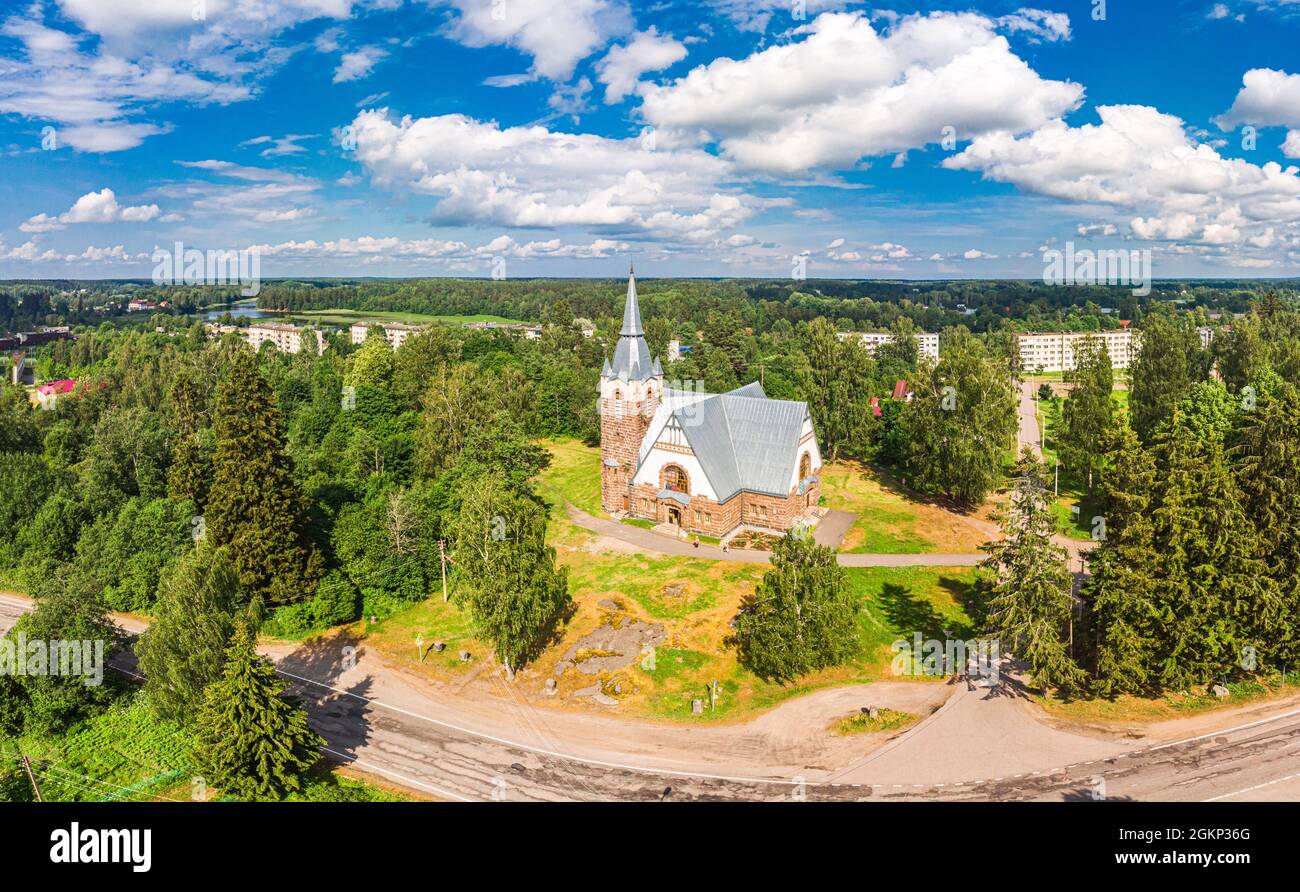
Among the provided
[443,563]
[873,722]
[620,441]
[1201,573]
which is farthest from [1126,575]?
[443,563]

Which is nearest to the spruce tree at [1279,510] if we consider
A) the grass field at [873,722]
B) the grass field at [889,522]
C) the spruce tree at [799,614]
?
the grass field at [873,722]

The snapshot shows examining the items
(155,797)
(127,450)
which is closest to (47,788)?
(155,797)

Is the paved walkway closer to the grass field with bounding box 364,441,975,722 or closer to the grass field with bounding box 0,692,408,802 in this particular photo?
the grass field with bounding box 364,441,975,722

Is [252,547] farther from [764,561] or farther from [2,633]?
[764,561]

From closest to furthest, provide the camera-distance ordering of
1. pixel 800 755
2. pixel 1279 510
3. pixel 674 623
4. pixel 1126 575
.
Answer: pixel 800 755 < pixel 1126 575 < pixel 1279 510 < pixel 674 623

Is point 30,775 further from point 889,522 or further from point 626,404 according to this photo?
point 889,522
